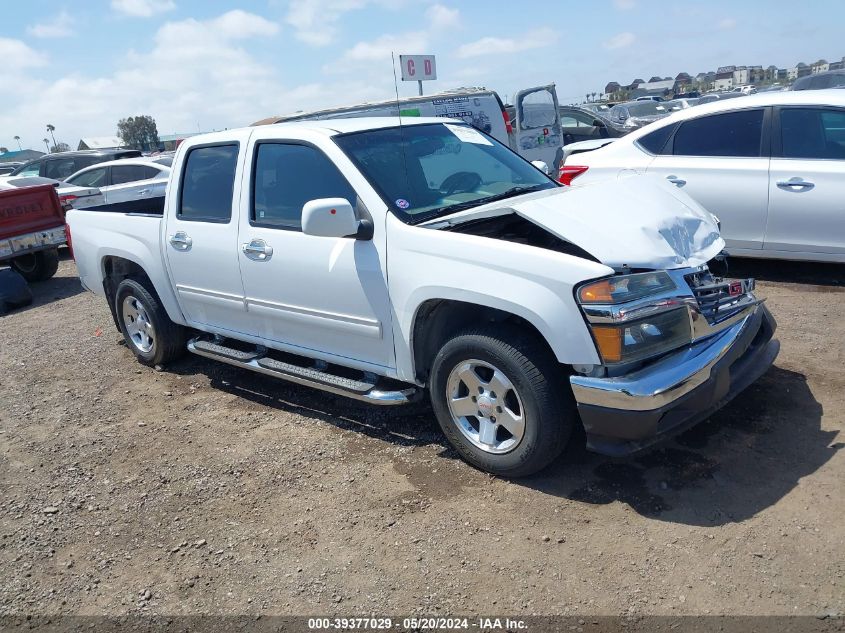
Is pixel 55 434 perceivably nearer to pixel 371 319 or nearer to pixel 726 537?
pixel 371 319

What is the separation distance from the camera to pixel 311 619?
2.93 m

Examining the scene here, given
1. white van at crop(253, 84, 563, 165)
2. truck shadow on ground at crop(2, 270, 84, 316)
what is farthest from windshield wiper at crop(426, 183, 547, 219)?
truck shadow on ground at crop(2, 270, 84, 316)

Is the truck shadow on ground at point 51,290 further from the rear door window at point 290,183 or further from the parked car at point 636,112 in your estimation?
the parked car at point 636,112

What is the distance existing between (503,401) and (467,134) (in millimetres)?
2149

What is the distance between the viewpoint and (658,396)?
10.3 feet

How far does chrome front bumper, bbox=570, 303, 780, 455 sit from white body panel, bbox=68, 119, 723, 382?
178mm

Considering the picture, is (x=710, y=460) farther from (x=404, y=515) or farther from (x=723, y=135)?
(x=723, y=135)

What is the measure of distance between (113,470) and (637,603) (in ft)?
10.6

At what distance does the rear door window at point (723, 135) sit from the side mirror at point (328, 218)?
417 cm

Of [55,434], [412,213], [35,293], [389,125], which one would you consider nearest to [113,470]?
Result: [55,434]

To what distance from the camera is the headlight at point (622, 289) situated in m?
3.18

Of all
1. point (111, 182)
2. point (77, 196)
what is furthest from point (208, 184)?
point (111, 182)

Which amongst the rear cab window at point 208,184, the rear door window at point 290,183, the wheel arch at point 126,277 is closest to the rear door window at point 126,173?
the wheel arch at point 126,277

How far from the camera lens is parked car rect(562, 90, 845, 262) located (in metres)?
5.85
